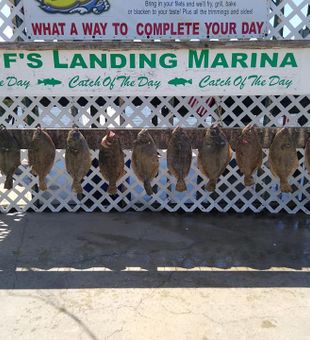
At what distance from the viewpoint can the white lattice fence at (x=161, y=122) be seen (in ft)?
17.2

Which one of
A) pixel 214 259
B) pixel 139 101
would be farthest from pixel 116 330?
pixel 139 101

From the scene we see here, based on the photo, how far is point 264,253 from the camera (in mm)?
4465

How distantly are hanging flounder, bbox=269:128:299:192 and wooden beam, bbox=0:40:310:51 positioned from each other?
0.76 meters

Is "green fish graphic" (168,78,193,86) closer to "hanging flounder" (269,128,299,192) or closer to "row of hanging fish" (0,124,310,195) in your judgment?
"row of hanging fish" (0,124,310,195)

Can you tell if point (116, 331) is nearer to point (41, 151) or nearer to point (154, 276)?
point (154, 276)

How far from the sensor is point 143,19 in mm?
4777

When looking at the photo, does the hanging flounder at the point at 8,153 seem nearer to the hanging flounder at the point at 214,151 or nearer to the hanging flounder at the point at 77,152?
the hanging flounder at the point at 77,152

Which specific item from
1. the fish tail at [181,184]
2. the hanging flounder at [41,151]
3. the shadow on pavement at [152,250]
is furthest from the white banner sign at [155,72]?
the shadow on pavement at [152,250]

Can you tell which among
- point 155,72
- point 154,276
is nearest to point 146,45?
point 155,72

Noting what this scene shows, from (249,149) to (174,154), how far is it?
0.62 meters

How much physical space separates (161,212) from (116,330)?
257 cm

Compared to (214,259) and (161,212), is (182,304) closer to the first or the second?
(214,259)

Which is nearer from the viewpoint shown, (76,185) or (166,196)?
(76,185)

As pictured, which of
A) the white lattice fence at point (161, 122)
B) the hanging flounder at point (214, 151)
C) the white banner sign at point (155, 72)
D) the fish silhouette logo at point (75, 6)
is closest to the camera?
the hanging flounder at point (214, 151)
